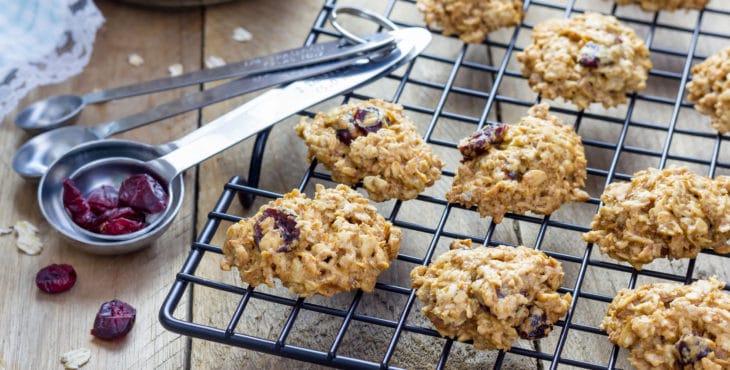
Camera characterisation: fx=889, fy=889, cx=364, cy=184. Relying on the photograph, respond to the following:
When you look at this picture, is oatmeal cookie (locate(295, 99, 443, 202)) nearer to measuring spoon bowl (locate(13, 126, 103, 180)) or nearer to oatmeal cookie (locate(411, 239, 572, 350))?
oatmeal cookie (locate(411, 239, 572, 350))

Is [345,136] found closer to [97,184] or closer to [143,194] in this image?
[143,194]

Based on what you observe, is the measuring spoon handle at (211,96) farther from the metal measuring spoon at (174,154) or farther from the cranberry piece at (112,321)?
the cranberry piece at (112,321)

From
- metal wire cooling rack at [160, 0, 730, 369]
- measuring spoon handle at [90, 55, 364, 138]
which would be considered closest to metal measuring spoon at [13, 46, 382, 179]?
measuring spoon handle at [90, 55, 364, 138]

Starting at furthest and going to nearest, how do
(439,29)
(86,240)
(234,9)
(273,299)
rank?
1. (234,9)
2. (439,29)
3. (86,240)
4. (273,299)

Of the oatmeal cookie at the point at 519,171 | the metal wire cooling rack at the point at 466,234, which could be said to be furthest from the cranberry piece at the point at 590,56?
the oatmeal cookie at the point at 519,171

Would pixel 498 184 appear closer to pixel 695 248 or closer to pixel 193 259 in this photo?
pixel 695 248

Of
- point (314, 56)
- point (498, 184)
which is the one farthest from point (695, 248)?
point (314, 56)
